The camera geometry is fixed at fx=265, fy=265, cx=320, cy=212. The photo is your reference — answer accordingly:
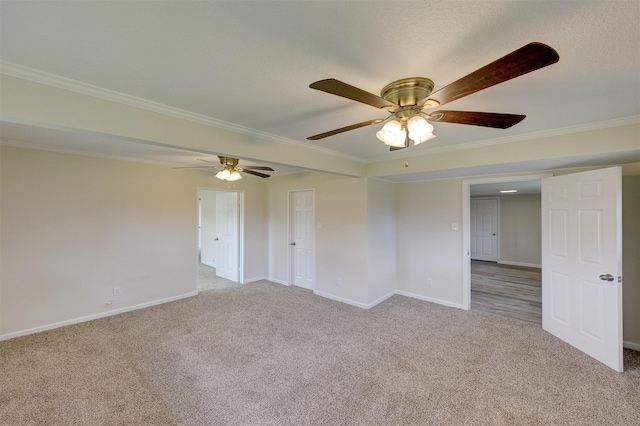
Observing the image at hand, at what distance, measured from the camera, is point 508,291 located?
509 cm

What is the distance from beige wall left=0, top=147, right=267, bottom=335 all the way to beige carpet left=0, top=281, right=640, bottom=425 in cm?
42

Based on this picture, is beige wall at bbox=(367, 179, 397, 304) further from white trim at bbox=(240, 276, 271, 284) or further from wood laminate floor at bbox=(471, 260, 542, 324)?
white trim at bbox=(240, 276, 271, 284)

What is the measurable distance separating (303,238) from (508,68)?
4.55m

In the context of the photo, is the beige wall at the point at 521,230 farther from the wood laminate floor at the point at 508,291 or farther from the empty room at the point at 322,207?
the empty room at the point at 322,207

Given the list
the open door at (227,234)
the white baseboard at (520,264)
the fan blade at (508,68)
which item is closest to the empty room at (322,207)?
the fan blade at (508,68)

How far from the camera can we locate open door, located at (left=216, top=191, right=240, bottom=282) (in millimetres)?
5738

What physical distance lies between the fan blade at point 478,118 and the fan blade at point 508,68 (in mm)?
268

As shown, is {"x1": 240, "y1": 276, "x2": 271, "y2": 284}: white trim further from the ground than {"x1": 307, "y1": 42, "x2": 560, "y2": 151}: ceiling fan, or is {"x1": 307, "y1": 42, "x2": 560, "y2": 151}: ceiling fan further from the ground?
{"x1": 307, "y1": 42, "x2": 560, "y2": 151}: ceiling fan

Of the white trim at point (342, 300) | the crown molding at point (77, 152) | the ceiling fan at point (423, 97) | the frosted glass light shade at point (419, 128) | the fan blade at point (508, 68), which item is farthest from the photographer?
the white trim at point (342, 300)

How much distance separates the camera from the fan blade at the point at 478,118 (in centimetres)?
156

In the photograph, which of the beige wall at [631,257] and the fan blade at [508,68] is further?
the beige wall at [631,257]

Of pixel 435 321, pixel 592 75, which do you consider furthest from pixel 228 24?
pixel 435 321

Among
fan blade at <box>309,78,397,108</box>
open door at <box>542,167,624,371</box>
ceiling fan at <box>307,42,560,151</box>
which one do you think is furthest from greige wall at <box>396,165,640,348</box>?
fan blade at <box>309,78,397,108</box>

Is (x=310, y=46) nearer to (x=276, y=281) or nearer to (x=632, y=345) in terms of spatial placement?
(x=632, y=345)
